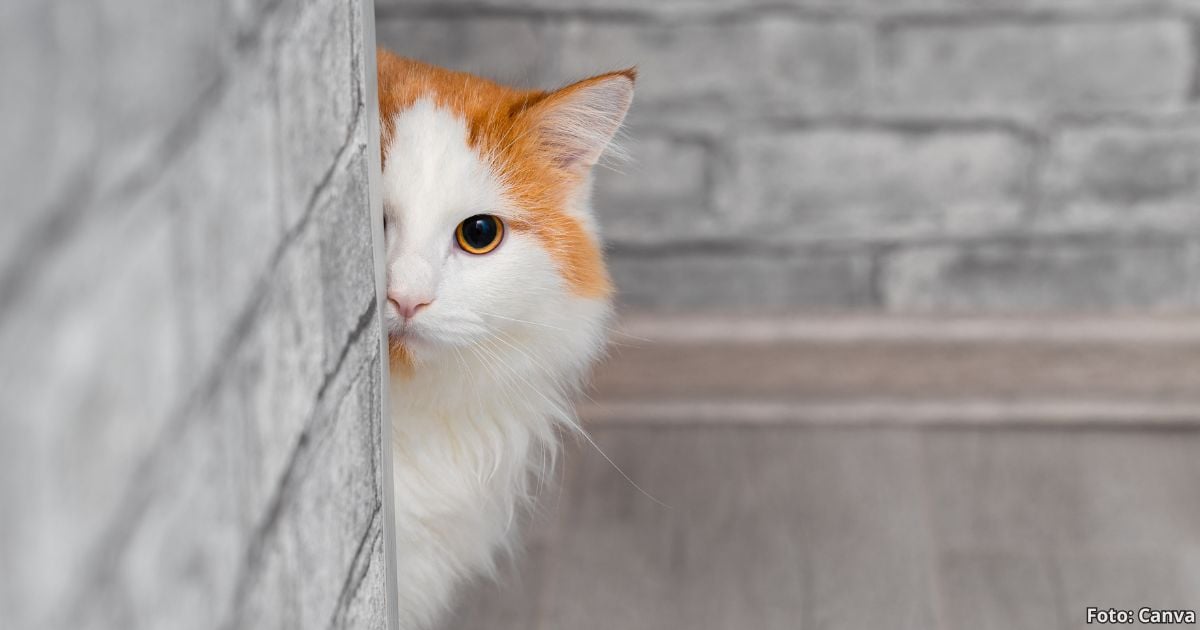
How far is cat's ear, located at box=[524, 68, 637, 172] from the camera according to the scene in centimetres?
107

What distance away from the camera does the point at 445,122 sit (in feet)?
3.37

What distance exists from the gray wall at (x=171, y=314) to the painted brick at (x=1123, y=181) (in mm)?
1480

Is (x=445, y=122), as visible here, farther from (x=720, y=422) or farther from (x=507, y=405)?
(x=720, y=422)

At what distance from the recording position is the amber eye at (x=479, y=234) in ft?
3.35

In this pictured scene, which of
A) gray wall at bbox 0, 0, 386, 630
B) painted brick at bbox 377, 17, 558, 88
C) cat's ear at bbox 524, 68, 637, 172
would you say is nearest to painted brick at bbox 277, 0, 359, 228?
gray wall at bbox 0, 0, 386, 630

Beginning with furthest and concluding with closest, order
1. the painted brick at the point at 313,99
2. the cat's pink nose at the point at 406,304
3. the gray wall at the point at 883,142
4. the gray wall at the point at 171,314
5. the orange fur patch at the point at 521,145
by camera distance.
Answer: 1. the gray wall at the point at 883,142
2. the orange fur patch at the point at 521,145
3. the cat's pink nose at the point at 406,304
4. the painted brick at the point at 313,99
5. the gray wall at the point at 171,314

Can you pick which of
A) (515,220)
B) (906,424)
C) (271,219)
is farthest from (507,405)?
(906,424)

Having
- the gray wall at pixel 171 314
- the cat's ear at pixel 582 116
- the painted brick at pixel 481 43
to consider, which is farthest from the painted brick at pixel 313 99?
the painted brick at pixel 481 43

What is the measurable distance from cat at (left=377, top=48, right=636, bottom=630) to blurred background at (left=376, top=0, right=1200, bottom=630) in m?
0.52

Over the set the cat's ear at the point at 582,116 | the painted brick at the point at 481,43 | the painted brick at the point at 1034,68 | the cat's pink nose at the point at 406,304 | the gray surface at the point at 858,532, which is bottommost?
the gray surface at the point at 858,532

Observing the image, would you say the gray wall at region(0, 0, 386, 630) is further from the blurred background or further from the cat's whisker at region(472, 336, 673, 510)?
the blurred background

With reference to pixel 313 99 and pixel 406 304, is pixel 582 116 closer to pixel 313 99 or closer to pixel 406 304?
pixel 406 304

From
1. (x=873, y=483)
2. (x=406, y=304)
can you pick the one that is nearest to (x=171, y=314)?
(x=406, y=304)

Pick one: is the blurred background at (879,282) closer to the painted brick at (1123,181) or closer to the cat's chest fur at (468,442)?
the painted brick at (1123,181)
